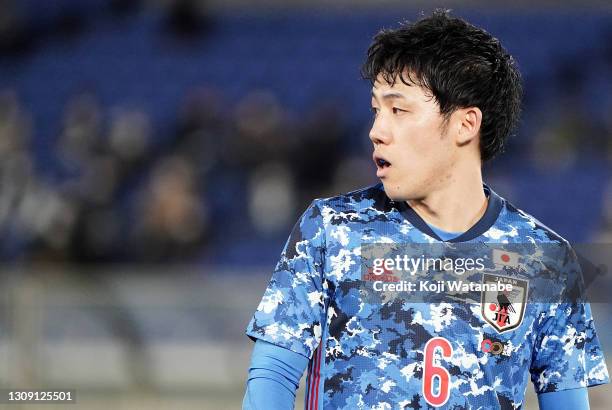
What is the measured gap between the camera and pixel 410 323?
2246mm

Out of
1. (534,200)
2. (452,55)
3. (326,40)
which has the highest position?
(326,40)

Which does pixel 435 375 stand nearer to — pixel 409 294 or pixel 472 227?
pixel 409 294

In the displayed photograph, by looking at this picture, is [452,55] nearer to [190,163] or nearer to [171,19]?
[190,163]

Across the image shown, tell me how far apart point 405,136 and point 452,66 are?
20 cm

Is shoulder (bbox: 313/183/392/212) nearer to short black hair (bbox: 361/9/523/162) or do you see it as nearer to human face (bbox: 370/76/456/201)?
human face (bbox: 370/76/456/201)

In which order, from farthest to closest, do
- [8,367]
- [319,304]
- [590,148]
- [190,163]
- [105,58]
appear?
[105,58] → [590,148] → [190,163] → [8,367] → [319,304]

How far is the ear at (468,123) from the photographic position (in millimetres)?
2363

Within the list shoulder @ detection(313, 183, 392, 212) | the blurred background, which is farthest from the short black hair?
the blurred background

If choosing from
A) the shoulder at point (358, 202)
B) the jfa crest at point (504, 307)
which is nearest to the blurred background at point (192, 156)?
the shoulder at point (358, 202)

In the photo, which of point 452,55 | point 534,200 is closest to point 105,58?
point 534,200

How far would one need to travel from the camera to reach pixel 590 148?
9797 mm

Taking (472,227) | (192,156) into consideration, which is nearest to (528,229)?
(472,227)

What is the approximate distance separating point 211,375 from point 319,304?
3701mm

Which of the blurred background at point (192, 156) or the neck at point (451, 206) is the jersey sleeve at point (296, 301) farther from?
the blurred background at point (192, 156)
